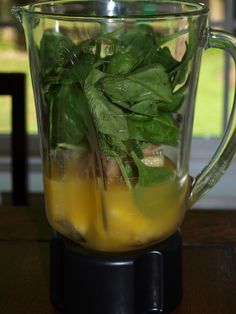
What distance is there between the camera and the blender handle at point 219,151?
26.0 inches

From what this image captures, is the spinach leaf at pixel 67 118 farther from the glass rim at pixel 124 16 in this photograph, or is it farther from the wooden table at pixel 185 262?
the wooden table at pixel 185 262

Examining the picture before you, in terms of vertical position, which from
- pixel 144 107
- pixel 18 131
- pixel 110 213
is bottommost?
pixel 18 131

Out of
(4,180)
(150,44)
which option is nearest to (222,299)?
(150,44)

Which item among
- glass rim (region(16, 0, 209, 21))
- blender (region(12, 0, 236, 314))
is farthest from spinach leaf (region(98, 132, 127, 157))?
glass rim (region(16, 0, 209, 21))

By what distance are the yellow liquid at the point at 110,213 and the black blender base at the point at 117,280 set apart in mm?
13

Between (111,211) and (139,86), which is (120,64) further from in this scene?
(111,211)

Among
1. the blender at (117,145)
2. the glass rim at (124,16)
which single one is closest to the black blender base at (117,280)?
the blender at (117,145)

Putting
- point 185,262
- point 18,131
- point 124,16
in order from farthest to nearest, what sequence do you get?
point 18,131, point 185,262, point 124,16

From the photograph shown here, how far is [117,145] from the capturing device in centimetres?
62

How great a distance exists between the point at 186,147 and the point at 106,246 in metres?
0.13

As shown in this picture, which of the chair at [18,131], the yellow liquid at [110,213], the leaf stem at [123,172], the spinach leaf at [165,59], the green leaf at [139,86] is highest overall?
the spinach leaf at [165,59]

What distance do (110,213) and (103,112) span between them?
0.10 metres

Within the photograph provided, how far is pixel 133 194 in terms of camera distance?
64 centimetres

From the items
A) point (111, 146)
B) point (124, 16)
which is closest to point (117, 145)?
point (111, 146)
